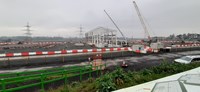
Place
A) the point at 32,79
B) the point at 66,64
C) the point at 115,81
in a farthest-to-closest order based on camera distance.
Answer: the point at 66,64 → the point at 32,79 → the point at 115,81

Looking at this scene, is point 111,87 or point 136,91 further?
point 111,87

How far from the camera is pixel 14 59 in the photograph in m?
21.2

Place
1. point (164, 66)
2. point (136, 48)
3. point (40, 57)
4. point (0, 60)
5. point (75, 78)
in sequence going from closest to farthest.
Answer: point (164, 66)
point (75, 78)
point (0, 60)
point (40, 57)
point (136, 48)

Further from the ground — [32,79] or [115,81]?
[115,81]

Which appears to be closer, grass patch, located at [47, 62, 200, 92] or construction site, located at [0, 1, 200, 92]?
grass patch, located at [47, 62, 200, 92]

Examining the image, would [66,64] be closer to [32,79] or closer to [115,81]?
[32,79]

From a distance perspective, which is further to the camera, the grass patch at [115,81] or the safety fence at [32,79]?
the safety fence at [32,79]

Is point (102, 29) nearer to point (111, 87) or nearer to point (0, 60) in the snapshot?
point (0, 60)

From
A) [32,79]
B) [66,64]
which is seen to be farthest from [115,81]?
[66,64]

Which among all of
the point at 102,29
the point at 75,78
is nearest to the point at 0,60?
the point at 75,78

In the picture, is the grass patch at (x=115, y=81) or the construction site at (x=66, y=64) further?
the construction site at (x=66, y=64)

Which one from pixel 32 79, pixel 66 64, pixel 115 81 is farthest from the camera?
pixel 66 64

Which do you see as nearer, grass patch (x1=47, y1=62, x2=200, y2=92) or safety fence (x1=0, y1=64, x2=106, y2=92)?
grass patch (x1=47, y1=62, x2=200, y2=92)

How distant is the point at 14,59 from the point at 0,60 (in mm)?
1569
